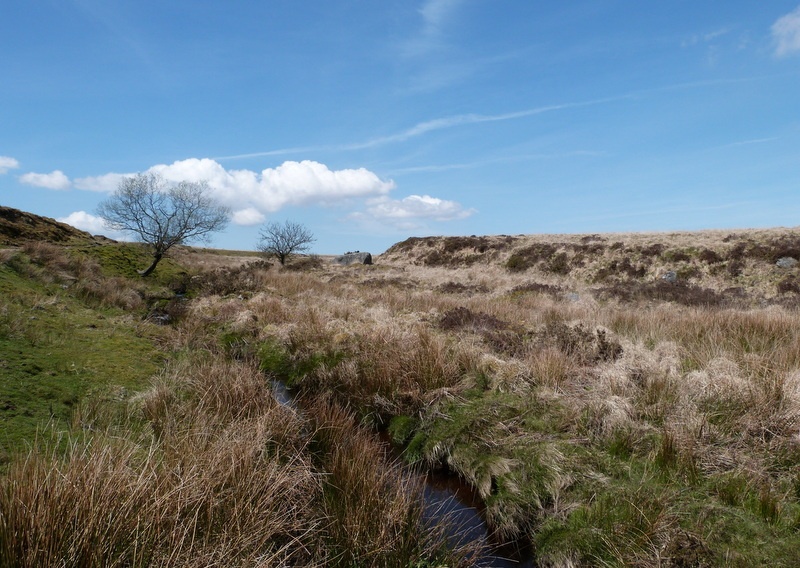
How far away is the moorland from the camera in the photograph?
2.95 metres

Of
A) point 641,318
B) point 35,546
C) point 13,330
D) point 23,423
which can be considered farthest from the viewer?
point 641,318

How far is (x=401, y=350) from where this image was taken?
8414 mm

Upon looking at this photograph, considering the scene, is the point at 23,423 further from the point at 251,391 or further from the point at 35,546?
the point at 35,546

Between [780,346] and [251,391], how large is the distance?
827 centimetres

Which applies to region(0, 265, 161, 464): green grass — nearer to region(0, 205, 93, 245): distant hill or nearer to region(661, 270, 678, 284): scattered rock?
region(0, 205, 93, 245): distant hill

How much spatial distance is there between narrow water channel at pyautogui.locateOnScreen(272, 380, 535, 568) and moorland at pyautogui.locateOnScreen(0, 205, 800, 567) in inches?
4.9

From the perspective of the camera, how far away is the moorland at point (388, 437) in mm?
2951

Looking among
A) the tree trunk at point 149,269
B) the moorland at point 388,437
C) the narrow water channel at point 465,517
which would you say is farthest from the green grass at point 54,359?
the tree trunk at point 149,269

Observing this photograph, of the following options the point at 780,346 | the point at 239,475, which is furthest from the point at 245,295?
the point at 780,346

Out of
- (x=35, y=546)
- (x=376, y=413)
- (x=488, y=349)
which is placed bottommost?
(x=376, y=413)

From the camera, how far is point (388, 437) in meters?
6.80

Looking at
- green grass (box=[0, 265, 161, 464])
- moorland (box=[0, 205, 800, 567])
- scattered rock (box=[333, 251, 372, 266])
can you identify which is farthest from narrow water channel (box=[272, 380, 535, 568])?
scattered rock (box=[333, 251, 372, 266])

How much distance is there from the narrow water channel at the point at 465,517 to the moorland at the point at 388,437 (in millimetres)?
125

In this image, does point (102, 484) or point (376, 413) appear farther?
point (376, 413)
